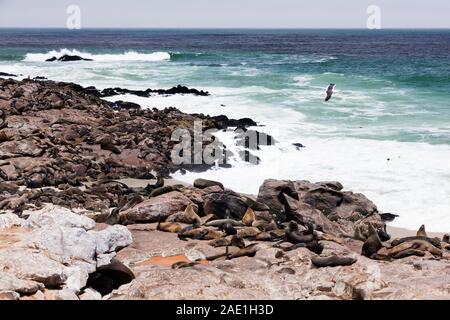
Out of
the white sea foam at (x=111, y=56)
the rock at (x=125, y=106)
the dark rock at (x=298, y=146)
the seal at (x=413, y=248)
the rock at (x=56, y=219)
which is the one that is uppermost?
the white sea foam at (x=111, y=56)

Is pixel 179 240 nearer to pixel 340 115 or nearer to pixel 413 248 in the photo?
pixel 413 248

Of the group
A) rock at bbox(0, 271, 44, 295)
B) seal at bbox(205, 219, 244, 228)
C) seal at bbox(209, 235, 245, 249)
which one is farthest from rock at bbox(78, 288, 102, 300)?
seal at bbox(205, 219, 244, 228)

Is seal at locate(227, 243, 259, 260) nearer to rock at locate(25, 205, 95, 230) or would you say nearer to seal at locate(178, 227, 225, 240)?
seal at locate(178, 227, 225, 240)

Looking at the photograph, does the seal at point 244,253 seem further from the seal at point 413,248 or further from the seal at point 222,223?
the seal at point 413,248

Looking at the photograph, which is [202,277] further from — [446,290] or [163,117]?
[163,117]

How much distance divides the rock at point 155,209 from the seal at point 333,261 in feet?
13.6

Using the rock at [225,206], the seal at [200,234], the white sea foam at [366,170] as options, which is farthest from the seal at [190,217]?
the white sea foam at [366,170]

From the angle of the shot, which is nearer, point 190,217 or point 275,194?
point 190,217

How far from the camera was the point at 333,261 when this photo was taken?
8586mm

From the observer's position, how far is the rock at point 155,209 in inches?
460

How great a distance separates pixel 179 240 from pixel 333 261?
3140 mm

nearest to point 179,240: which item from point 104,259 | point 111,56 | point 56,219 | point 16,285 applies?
point 104,259

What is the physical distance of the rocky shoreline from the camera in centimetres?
731

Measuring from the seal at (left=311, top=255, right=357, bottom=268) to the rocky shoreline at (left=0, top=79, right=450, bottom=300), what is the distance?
0.08 feet
